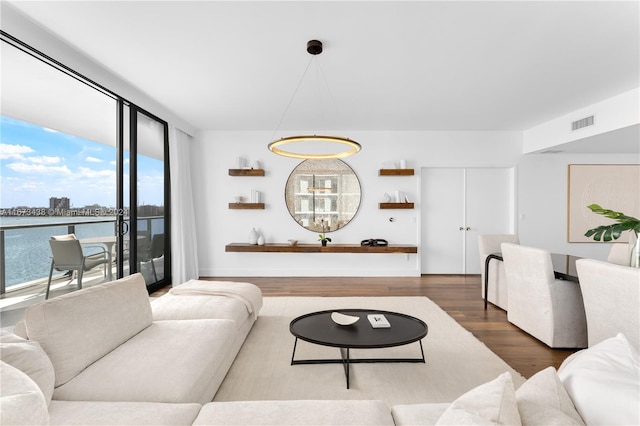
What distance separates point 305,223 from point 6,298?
3958 millimetres

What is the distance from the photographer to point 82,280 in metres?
3.51

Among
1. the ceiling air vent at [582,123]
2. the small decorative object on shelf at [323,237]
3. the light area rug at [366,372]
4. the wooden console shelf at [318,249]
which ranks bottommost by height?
the light area rug at [366,372]

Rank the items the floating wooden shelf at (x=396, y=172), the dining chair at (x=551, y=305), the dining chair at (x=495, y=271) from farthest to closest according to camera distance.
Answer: the floating wooden shelf at (x=396, y=172), the dining chair at (x=495, y=271), the dining chair at (x=551, y=305)

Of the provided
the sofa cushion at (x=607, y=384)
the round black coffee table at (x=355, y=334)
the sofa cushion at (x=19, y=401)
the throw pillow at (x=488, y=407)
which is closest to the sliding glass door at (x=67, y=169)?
the sofa cushion at (x=19, y=401)

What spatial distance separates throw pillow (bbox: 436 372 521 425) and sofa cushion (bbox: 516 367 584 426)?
59mm

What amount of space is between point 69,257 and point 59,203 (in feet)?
1.81

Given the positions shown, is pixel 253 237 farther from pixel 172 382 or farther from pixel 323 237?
pixel 172 382

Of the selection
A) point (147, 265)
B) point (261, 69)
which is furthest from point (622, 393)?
point (147, 265)

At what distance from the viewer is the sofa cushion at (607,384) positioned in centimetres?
88

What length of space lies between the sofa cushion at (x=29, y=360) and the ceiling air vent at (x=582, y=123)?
5935 mm

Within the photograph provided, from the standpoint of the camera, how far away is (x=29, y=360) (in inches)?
52.1

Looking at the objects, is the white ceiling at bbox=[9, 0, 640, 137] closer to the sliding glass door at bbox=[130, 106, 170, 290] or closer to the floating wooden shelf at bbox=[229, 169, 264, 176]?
the sliding glass door at bbox=[130, 106, 170, 290]

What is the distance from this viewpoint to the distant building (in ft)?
10.1

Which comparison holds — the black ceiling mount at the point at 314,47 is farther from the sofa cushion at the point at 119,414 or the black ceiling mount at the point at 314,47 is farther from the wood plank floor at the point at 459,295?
the wood plank floor at the point at 459,295
